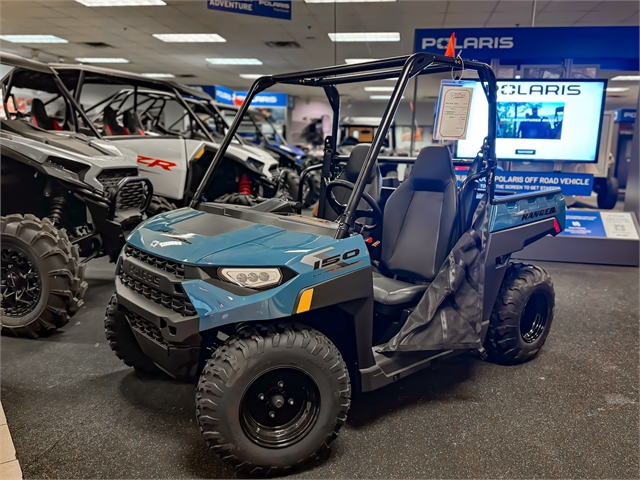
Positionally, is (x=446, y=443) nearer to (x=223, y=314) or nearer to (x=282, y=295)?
(x=282, y=295)

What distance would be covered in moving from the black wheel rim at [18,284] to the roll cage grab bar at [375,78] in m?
1.38

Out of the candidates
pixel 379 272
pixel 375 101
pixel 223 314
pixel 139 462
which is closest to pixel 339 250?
pixel 223 314

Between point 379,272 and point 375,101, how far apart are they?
68.1ft

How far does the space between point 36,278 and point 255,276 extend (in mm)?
2088

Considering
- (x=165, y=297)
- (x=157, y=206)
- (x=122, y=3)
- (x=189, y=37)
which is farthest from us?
(x=189, y=37)

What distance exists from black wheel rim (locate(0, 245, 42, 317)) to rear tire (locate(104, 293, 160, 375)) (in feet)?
3.03

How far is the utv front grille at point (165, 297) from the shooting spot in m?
1.88

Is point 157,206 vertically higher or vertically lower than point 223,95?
lower

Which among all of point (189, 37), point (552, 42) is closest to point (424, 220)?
point (552, 42)

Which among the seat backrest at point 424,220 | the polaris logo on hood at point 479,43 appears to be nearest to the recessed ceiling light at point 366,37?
the polaris logo on hood at point 479,43

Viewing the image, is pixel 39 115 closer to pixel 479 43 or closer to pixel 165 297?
pixel 165 297

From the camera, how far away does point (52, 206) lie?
383 centimetres

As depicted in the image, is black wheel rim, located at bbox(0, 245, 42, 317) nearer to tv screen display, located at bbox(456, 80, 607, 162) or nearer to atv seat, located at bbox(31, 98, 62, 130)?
atv seat, located at bbox(31, 98, 62, 130)

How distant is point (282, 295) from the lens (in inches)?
73.0
